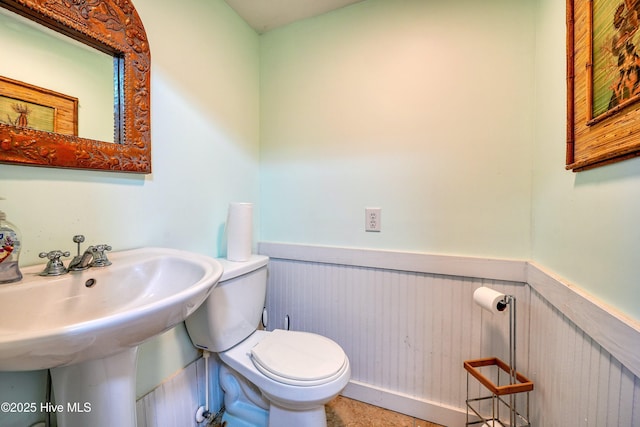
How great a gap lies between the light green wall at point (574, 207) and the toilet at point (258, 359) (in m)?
0.84

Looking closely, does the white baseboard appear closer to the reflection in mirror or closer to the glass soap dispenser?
the glass soap dispenser

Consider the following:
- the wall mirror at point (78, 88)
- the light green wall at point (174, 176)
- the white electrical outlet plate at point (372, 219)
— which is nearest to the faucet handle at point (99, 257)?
the light green wall at point (174, 176)

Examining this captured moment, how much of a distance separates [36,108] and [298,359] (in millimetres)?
1164

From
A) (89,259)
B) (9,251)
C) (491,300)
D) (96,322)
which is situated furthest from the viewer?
(491,300)

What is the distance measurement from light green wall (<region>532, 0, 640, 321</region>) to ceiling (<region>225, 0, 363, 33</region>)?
38.1 inches

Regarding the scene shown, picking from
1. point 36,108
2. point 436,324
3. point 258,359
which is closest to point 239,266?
point 258,359

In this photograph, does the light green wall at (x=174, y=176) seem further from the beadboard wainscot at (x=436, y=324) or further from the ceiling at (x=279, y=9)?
the beadboard wainscot at (x=436, y=324)

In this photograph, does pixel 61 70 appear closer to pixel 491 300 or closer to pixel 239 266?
pixel 239 266

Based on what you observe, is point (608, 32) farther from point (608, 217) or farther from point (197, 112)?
point (197, 112)

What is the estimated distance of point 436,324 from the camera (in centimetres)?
125

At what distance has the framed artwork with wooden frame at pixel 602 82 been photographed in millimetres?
578

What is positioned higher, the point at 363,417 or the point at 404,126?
the point at 404,126

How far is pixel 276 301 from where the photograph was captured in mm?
1586

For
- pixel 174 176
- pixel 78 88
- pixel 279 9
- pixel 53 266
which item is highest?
pixel 279 9
